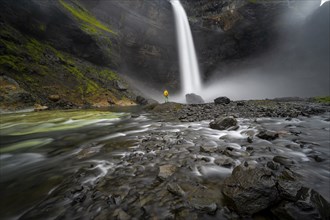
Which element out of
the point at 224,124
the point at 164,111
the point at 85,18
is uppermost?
the point at 85,18

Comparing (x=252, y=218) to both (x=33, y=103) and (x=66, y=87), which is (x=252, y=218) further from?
(x=66, y=87)

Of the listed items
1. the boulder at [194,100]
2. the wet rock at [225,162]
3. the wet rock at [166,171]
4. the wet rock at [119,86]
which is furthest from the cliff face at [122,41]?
the wet rock at [225,162]

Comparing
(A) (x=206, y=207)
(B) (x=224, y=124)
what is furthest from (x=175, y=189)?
(B) (x=224, y=124)

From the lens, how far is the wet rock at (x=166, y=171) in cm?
364

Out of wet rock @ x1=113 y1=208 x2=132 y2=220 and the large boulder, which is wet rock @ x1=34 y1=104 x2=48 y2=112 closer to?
wet rock @ x1=113 y1=208 x2=132 y2=220

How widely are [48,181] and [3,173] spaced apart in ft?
6.07

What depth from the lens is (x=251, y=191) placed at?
2.57 meters

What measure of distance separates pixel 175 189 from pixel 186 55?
53.3m

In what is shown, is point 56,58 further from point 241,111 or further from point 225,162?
point 225,162

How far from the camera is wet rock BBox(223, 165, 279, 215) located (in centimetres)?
247

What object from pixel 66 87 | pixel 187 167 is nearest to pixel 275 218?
pixel 187 167

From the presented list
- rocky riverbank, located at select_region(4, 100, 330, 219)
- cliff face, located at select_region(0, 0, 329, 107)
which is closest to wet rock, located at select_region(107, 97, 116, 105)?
cliff face, located at select_region(0, 0, 329, 107)

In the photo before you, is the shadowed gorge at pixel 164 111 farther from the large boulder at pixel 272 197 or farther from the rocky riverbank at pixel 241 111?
the rocky riverbank at pixel 241 111

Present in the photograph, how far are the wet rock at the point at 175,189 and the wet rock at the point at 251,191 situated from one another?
2.34ft
